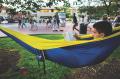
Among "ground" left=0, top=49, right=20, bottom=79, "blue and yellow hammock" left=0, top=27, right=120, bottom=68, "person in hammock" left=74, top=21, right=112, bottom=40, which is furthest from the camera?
"ground" left=0, top=49, right=20, bottom=79

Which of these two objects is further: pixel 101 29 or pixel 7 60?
pixel 7 60

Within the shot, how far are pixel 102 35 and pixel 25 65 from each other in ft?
7.12

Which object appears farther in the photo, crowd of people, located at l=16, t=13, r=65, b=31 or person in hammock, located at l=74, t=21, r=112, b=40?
crowd of people, located at l=16, t=13, r=65, b=31

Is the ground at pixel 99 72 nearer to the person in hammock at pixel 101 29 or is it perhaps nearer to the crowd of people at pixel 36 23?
the person in hammock at pixel 101 29

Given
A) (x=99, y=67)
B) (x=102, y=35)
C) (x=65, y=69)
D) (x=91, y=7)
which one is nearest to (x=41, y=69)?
(x=65, y=69)

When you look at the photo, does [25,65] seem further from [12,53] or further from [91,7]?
[91,7]

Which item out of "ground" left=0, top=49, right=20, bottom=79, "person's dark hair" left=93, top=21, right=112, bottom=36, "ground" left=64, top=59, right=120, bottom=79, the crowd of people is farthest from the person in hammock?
the crowd of people

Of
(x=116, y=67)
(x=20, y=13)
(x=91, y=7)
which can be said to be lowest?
(x=91, y=7)

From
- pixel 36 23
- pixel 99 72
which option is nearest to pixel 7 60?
pixel 99 72

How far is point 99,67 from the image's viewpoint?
6.09 meters

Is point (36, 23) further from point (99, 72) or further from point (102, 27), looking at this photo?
point (102, 27)

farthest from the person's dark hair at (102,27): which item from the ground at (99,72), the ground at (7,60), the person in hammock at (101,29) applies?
the ground at (7,60)

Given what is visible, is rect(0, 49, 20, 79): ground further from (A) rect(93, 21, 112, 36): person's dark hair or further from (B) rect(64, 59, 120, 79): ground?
(A) rect(93, 21, 112, 36): person's dark hair

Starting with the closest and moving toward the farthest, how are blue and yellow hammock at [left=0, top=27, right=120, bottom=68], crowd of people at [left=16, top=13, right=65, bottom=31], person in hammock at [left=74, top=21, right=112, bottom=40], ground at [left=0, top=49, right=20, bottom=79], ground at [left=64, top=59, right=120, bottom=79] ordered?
blue and yellow hammock at [left=0, top=27, right=120, bottom=68], person in hammock at [left=74, top=21, right=112, bottom=40], ground at [left=64, top=59, right=120, bottom=79], ground at [left=0, top=49, right=20, bottom=79], crowd of people at [left=16, top=13, right=65, bottom=31]
